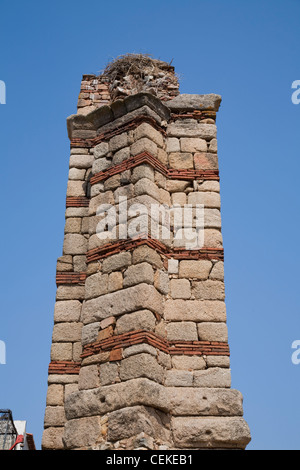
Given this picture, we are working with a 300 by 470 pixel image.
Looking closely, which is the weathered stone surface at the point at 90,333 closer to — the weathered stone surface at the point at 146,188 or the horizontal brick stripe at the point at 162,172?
the weathered stone surface at the point at 146,188

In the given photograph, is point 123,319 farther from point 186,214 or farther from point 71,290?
point 186,214

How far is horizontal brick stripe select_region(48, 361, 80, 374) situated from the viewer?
5959 millimetres

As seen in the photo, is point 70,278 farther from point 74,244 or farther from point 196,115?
point 196,115

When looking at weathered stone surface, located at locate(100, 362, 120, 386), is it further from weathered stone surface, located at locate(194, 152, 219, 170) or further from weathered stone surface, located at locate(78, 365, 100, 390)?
weathered stone surface, located at locate(194, 152, 219, 170)

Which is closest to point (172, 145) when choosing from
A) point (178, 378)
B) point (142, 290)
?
point (142, 290)

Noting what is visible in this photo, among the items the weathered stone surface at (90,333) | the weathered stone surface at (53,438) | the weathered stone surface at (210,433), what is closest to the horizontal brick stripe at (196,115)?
the weathered stone surface at (90,333)

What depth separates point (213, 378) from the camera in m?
5.50

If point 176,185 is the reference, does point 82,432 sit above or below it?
below

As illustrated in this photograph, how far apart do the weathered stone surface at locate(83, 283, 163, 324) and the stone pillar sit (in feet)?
0.04

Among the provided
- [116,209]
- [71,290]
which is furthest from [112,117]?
[71,290]

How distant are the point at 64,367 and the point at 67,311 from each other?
633 millimetres

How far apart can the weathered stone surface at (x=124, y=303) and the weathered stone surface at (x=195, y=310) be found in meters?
0.16

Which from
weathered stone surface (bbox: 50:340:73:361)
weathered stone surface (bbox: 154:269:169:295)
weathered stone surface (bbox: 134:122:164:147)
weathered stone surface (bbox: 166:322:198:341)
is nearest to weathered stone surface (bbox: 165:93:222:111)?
weathered stone surface (bbox: 134:122:164:147)
